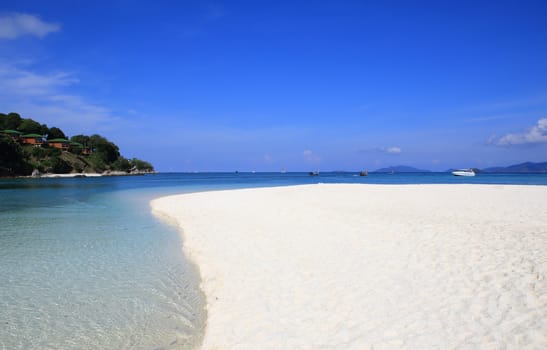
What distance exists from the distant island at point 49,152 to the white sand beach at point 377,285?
358 ft

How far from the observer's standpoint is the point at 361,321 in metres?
4.82

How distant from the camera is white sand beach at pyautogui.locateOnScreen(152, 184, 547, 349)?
4.44 m

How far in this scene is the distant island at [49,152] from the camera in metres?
92.7

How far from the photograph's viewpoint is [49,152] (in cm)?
11475

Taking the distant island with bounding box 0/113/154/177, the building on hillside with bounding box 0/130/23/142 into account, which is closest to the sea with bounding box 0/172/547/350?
the distant island with bounding box 0/113/154/177

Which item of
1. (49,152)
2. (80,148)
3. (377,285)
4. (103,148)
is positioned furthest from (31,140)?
(377,285)

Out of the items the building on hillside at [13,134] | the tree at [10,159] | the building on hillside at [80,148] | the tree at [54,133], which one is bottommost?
the tree at [10,159]

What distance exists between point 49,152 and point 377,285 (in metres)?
138

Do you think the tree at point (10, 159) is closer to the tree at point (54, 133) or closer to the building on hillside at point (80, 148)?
the building on hillside at point (80, 148)

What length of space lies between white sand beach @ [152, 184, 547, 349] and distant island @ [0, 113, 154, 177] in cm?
10903

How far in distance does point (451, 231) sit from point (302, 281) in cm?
656

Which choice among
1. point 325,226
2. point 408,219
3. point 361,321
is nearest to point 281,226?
point 325,226

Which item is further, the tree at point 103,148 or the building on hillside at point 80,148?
the tree at point 103,148

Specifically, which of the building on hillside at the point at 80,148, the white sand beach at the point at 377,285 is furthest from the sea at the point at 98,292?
the building on hillside at the point at 80,148
